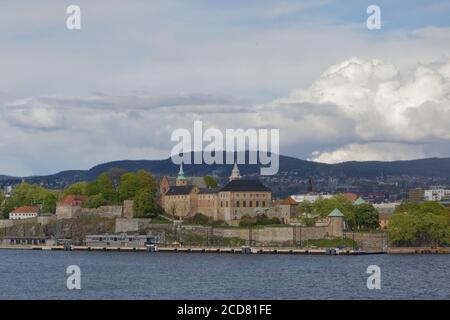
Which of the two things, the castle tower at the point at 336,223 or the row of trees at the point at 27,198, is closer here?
the castle tower at the point at 336,223

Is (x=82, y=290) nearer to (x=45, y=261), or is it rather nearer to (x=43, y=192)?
(x=45, y=261)

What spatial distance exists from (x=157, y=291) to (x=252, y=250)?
3996 cm

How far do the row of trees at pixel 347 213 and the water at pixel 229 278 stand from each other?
14.9m

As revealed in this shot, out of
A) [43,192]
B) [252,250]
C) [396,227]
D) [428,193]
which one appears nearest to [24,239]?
[43,192]

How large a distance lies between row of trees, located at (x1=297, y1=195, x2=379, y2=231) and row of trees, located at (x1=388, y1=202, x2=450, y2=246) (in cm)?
559

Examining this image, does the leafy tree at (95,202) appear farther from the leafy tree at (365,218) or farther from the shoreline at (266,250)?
the leafy tree at (365,218)

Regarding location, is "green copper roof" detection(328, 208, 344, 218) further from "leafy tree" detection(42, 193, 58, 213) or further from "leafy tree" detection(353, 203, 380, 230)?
"leafy tree" detection(42, 193, 58, 213)

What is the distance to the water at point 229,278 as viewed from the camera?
4188cm

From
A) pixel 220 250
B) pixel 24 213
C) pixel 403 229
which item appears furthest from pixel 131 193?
pixel 403 229

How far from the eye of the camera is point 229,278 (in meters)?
51.5

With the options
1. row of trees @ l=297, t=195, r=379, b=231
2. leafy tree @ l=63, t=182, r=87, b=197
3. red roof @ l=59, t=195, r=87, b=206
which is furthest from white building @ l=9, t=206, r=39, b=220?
row of trees @ l=297, t=195, r=379, b=231

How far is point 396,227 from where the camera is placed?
8288 centimetres

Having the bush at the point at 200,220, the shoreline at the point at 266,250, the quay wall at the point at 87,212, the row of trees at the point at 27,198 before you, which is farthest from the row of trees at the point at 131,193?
the row of trees at the point at 27,198

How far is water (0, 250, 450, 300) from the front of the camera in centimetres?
4188
